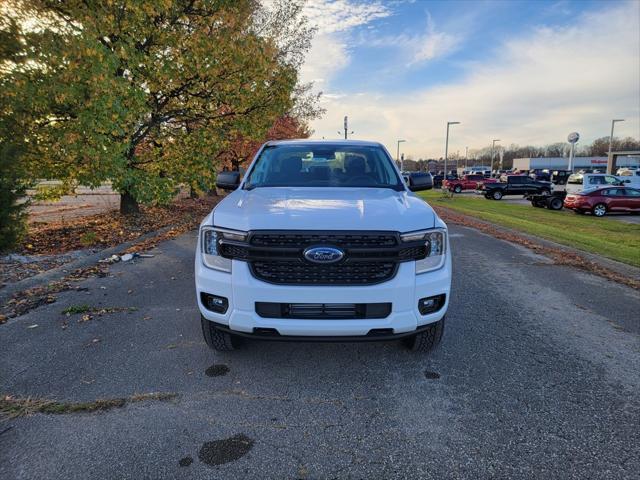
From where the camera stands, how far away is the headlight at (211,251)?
2832 millimetres

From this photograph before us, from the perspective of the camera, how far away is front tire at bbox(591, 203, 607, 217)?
1933 centimetres

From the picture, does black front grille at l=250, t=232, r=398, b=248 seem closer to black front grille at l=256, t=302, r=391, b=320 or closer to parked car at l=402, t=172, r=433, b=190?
black front grille at l=256, t=302, r=391, b=320

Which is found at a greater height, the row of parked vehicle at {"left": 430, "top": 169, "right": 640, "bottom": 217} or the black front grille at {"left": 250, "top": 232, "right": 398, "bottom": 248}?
the black front grille at {"left": 250, "top": 232, "right": 398, "bottom": 248}

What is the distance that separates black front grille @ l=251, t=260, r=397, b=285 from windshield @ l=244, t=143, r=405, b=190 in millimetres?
1447

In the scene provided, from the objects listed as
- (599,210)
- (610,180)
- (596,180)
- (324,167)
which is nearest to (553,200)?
(596,180)

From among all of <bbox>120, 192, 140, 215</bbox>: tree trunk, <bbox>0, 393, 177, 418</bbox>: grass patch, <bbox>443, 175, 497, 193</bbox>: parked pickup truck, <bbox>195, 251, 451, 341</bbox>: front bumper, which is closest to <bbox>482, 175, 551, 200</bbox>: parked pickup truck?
<bbox>443, 175, 497, 193</bbox>: parked pickup truck

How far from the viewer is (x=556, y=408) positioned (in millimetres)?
2668

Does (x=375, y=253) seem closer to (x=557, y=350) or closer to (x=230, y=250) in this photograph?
(x=230, y=250)

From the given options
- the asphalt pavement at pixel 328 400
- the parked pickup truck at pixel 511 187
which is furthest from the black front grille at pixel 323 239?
the parked pickup truck at pixel 511 187

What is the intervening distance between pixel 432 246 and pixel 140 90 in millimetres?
7958

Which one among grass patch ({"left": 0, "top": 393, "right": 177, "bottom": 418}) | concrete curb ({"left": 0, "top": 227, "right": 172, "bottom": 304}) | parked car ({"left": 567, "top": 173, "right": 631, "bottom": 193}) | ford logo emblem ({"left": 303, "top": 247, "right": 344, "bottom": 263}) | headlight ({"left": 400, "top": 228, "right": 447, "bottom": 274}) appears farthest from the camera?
parked car ({"left": 567, "top": 173, "right": 631, "bottom": 193})

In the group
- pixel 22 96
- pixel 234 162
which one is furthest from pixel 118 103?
pixel 234 162

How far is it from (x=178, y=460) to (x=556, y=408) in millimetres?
2498

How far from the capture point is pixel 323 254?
106 inches
